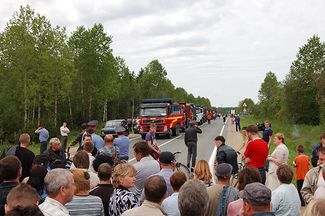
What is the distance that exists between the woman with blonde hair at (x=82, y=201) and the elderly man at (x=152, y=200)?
55 centimetres

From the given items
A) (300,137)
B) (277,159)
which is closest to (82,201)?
(277,159)

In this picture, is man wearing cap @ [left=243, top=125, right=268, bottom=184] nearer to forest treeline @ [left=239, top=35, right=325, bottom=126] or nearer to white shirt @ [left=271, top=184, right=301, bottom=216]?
white shirt @ [left=271, top=184, right=301, bottom=216]

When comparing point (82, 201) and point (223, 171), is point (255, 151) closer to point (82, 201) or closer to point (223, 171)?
point (223, 171)

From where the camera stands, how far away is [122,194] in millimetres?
5016

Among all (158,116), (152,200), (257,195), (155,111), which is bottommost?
(152,200)

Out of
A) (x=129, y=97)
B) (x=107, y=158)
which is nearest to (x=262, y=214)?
(x=107, y=158)

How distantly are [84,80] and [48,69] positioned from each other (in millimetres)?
15759

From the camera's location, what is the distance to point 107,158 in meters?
6.90

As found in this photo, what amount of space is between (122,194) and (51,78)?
38248 millimetres

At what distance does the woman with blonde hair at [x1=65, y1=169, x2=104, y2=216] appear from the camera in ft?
15.4

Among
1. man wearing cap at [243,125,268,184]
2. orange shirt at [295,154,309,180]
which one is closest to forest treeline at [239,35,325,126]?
orange shirt at [295,154,309,180]

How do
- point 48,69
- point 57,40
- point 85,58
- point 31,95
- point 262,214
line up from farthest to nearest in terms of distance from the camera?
point 85,58, point 57,40, point 48,69, point 31,95, point 262,214

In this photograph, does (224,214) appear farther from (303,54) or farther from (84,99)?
(303,54)

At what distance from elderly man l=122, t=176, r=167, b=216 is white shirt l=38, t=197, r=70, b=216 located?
2.04ft
